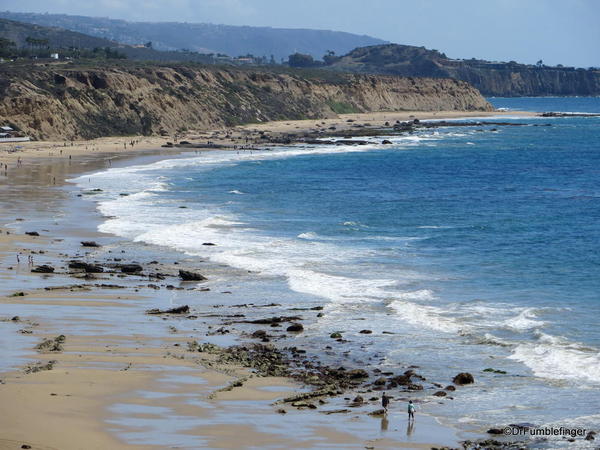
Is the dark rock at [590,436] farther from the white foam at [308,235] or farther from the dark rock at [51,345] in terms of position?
the white foam at [308,235]

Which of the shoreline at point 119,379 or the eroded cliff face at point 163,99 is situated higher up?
the eroded cliff face at point 163,99

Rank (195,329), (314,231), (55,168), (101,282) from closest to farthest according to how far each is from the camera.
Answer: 1. (195,329)
2. (101,282)
3. (314,231)
4. (55,168)

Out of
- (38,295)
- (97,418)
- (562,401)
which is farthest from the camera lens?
(38,295)

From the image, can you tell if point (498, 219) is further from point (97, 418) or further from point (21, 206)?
point (97, 418)

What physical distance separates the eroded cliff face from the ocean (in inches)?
759

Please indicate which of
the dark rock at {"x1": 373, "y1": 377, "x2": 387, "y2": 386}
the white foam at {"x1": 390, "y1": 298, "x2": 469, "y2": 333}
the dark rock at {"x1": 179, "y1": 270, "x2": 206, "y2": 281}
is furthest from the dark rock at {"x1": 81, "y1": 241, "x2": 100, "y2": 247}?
the dark rock at {"x1": 373, "y1": 377, "x2": 387, "y2": 386}

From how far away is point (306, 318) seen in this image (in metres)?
29.6

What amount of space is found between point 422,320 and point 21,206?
3084 centimetres

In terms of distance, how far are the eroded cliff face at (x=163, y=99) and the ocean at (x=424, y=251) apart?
19.3 m

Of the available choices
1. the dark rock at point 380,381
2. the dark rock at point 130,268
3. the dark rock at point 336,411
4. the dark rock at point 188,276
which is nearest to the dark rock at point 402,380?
the dark rock at point 380,381

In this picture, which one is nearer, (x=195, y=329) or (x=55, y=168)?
(x=195, y=329)

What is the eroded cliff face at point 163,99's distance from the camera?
9619 centimetres

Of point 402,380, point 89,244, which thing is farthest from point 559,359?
point 89,244

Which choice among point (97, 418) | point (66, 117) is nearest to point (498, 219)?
point (97, 418)
